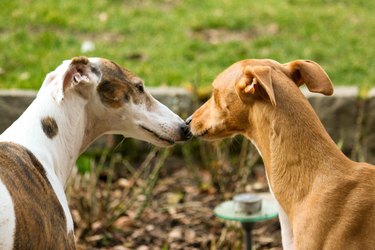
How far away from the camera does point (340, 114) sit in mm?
7527

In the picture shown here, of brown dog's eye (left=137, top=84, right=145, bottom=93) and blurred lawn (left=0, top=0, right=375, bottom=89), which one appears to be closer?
brown dog's eye (left=137, top=84, right=145, bottom=93)

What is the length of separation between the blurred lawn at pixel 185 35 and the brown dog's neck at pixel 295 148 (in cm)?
348

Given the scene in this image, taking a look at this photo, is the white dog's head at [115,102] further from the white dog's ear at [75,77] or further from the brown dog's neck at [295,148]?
the brown dog's neck at [295,148]

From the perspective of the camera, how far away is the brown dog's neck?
15.5 ft

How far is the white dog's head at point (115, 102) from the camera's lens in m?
4.93

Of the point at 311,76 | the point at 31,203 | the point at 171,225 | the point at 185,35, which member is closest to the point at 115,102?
the point at 31,203

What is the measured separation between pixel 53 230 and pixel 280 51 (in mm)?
5099

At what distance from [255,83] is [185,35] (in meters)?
4.90

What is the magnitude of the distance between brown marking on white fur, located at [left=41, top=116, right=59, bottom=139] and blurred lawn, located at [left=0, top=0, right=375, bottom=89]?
10.6 feet

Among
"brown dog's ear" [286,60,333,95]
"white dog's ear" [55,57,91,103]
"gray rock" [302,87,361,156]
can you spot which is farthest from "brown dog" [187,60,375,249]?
"gray rock" [302,87,361,156]

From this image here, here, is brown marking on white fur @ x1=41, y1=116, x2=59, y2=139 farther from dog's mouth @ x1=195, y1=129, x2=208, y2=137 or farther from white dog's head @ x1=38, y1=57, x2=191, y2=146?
dog's mouth @ x1=195, y1=129, x2=208, y2=137

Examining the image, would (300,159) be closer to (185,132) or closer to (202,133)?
(202,133)

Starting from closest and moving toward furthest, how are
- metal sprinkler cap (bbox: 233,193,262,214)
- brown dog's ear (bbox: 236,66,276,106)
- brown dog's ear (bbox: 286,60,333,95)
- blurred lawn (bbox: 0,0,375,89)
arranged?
brown dog's ear (bbox: 236,66,276,106) < brown dog's ear (bbox: 286,60,333,95) < metal sprinkler cap (bbox: 233,193,262,214) < blurred lawn (bbox: 0,0,375,89)

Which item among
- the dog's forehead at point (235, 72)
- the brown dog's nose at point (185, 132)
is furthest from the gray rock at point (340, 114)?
the dog's forehead at point (235, 72)
